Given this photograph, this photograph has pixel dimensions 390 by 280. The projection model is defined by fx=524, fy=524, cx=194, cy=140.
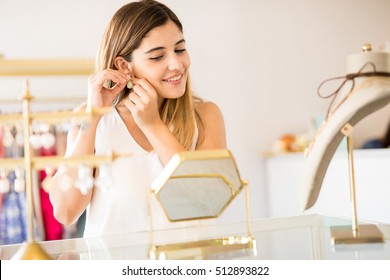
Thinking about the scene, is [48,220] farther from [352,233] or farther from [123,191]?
[352,233]

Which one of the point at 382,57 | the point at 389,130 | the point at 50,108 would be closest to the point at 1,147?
the point at 50,108

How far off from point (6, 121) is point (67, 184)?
20 cm

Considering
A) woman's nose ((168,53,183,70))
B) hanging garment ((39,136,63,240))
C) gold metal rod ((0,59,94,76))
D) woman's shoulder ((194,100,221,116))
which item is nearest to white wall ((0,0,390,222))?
hanging garment ((39,136,63,240))

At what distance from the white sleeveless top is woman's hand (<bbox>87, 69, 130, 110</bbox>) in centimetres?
13

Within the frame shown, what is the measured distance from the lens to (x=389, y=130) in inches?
78.7

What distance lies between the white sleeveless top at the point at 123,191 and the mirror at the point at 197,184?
183mm

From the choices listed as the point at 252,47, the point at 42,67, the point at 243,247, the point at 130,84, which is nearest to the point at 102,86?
the point at 130,84

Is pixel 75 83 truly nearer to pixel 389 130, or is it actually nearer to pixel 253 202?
pixel 253 202

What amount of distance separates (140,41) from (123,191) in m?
0.26

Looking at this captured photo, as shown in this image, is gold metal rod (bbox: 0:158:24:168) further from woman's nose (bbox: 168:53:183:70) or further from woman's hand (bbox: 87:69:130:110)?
woman's nose (bbox: 168:53:183:70)

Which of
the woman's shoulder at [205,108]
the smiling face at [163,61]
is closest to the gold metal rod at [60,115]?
the smiling face at [163,61]

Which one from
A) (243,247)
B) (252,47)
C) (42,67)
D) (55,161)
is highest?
(252,47)

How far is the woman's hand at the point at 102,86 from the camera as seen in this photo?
712mm

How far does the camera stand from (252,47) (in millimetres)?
2066
